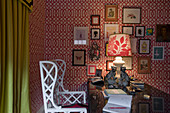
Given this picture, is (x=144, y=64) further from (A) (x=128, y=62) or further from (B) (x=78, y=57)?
(B) (x=78, y=57)

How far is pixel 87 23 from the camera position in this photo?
268 centimetres

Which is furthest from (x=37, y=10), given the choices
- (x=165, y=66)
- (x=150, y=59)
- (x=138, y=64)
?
(x=165, y=66)

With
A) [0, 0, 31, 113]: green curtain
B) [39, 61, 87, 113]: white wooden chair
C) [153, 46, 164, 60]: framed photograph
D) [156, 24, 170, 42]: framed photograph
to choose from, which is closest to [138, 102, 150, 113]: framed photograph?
[39, 61, 87, 113]: white wooden chair

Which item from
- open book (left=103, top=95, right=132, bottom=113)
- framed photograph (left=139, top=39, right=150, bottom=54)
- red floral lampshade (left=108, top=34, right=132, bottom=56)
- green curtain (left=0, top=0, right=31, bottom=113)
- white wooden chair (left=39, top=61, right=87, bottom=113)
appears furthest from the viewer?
framed photograph (left=139, top=39, right=150, bottom=54)

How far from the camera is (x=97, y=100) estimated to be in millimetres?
1231

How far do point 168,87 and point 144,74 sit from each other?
22.2 inches

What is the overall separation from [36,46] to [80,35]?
34.3 inches

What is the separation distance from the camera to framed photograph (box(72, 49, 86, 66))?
268cm

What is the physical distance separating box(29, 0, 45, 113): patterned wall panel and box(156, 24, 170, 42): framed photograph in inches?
89.2

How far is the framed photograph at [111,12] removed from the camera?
2.67 metres

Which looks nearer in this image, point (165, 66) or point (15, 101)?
point (15, 101)

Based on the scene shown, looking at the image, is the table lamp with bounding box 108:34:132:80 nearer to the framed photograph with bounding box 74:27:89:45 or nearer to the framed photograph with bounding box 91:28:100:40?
the framed photograph with bounding box 91:28:100:40

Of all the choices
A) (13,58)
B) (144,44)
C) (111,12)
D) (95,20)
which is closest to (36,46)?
(13,58)

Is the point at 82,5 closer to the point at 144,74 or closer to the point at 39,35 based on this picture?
the point at 39,35
